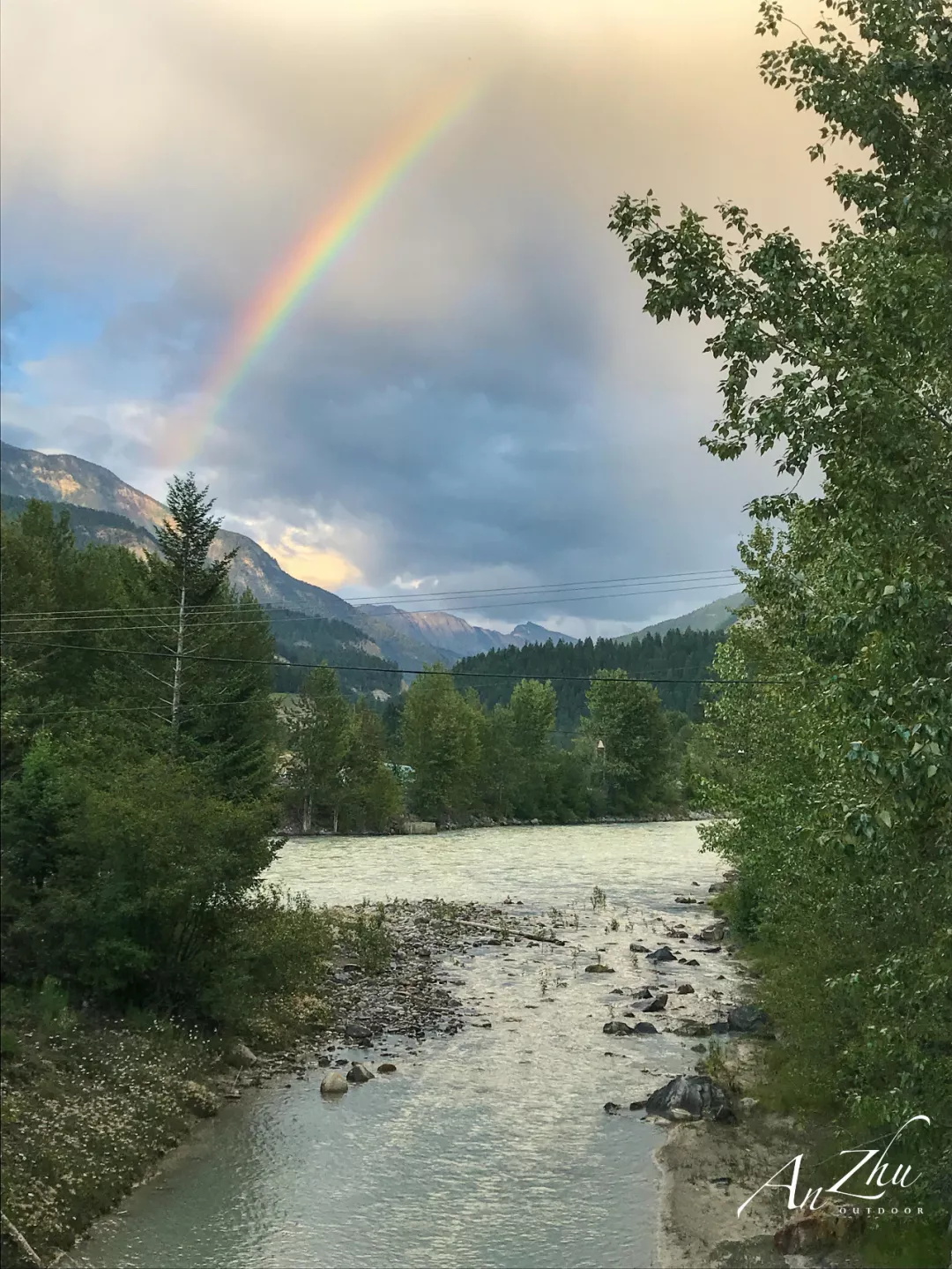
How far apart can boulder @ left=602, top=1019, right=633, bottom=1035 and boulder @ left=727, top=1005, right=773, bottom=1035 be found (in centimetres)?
280

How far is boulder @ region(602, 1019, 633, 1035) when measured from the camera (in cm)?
2480

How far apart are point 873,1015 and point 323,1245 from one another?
8.78 metres

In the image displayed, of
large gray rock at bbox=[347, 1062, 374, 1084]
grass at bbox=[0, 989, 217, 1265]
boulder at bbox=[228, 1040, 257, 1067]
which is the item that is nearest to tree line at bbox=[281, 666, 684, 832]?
boulder at bbox=[228, 1040, 257, 1067]

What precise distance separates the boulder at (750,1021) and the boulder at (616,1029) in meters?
2.80

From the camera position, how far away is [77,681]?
47.2 meters

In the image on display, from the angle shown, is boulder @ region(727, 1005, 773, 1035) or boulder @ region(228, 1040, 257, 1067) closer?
boulder @ region(228, 1040, 257, 1067)

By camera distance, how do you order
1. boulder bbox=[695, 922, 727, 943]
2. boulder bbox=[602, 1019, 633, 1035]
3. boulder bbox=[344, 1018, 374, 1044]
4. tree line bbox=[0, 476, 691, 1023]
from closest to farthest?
tree line bbox=[0, 476, 691, 1023]
boulder bbox=[344, 1018, 374, 1044]
boulder bbox=[602, 1019, 633, 1035]
boulder bbox=[695, 922, 727, 943]

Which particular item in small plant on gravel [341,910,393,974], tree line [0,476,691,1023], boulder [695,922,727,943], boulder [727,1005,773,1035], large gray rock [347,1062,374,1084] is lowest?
boulder [695,922,727,943]

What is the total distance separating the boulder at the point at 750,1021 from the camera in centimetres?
2425

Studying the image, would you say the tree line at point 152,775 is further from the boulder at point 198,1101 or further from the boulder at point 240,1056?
the boulder at point 198,1101

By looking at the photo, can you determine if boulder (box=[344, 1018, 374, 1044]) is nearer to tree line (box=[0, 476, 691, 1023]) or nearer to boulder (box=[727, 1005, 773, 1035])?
tree line (box=[0, 476, 691, 1023])

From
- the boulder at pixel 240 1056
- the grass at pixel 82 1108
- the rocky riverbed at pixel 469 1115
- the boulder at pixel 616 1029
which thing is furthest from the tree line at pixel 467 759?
the grass at pixel 82 1108

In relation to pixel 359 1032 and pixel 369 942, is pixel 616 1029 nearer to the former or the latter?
pixel 359 1032

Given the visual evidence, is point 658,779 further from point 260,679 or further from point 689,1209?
point 689,1209
